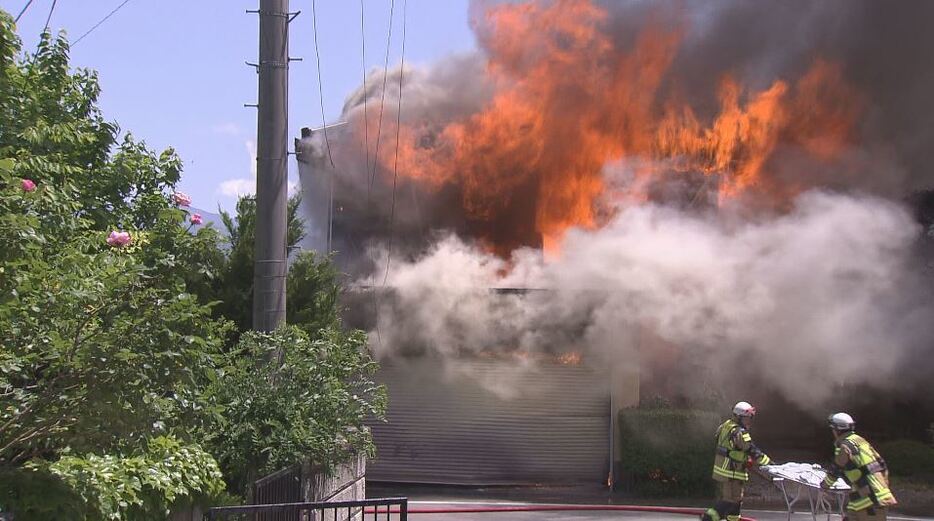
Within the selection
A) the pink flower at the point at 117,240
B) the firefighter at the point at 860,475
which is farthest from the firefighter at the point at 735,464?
the pink flower at the point at 117,240

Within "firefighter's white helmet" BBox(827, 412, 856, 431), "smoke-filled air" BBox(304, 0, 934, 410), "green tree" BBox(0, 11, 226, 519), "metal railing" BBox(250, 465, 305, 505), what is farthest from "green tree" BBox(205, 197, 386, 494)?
"smoke-filled air" BBox(304, 0, 934, 410)

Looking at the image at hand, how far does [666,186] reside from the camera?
1734cm

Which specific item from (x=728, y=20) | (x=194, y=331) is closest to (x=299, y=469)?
(x=194, y=331)

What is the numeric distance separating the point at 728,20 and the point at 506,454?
757 centimetres

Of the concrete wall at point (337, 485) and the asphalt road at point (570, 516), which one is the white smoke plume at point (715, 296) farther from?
the concrete wall at point (337, 485)

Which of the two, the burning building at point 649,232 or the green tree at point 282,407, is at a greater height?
the burning building at point 649,232

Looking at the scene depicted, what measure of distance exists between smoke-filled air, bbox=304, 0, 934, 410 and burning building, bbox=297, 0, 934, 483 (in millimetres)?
34

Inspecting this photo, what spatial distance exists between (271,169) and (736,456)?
5.02 m

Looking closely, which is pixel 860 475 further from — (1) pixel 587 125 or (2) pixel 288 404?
(1) pixel 587 125

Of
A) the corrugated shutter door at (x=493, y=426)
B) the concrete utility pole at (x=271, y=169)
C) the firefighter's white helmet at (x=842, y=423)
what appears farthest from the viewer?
the corrugated shutter door at (x=493, y=426)

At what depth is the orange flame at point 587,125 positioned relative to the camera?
55.2 ft

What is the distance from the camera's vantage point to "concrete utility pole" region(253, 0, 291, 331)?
29.7ft

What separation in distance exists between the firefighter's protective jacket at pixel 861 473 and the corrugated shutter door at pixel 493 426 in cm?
783

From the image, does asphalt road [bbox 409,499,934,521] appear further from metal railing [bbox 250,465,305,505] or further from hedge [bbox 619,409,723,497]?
metal railing [bbox 250,465,305,505]
